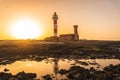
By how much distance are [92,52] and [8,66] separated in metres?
16.8

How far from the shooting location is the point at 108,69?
87.4 feet

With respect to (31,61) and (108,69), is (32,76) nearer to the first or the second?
(108,69)

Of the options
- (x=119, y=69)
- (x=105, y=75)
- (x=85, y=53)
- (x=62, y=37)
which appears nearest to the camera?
(x=105, y=75)

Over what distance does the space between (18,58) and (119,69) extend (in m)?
15.0

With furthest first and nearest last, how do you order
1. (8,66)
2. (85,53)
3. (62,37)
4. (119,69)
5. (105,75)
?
(62,37)
(85,53)
(8,66)
(119,69)
(105,75)

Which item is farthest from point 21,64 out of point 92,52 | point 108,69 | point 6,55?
point 92,52

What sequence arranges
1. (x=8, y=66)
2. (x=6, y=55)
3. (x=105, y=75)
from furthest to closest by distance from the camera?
1. (x=6, y=55)
2. (x=8, y=66)
3. (x=105, y=75)

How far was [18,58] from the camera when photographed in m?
36.0

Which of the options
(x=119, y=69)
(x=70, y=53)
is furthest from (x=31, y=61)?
(x=119, y=69)

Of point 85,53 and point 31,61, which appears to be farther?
point 85,53

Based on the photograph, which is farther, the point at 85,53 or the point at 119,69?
the point at 85,53

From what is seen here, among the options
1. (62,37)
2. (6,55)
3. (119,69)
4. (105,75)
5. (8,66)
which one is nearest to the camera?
(105,75)

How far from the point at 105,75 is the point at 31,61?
44.9 feet

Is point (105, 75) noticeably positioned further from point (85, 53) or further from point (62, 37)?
point (62, 37)
